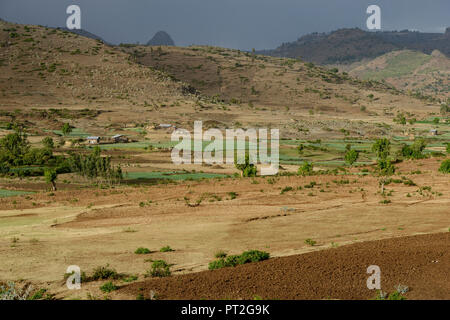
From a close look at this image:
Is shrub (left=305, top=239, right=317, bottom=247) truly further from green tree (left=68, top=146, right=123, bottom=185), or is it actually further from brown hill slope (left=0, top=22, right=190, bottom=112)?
brown hill slope (left=0, top=22, right=190, bottom=112)

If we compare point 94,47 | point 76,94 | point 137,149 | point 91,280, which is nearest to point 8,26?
point 94,47

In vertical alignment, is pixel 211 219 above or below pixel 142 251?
below

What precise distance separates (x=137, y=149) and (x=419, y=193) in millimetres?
61681

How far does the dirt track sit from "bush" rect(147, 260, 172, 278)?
747mm

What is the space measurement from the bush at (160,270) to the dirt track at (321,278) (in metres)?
0.75

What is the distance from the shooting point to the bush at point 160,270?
67.7 ft

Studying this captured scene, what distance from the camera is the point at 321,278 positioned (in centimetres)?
1941

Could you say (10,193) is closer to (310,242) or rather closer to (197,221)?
(197,221)

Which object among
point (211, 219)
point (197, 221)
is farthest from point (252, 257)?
point (211, 219)

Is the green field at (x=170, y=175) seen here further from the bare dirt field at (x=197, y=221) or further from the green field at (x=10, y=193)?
the green field at (x=10, y=193)

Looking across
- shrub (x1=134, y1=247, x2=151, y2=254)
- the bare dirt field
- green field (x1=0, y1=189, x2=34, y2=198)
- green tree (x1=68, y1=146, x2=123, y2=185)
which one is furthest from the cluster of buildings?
shrub (x1=134, y1=247, x2=151, y2=254)

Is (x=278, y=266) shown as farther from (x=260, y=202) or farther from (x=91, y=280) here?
(x=260, y=202)

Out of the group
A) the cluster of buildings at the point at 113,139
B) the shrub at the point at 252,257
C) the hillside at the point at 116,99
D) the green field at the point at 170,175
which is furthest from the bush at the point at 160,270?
the hillside at the point at 116,99

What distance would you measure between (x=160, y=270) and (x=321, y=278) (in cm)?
734
